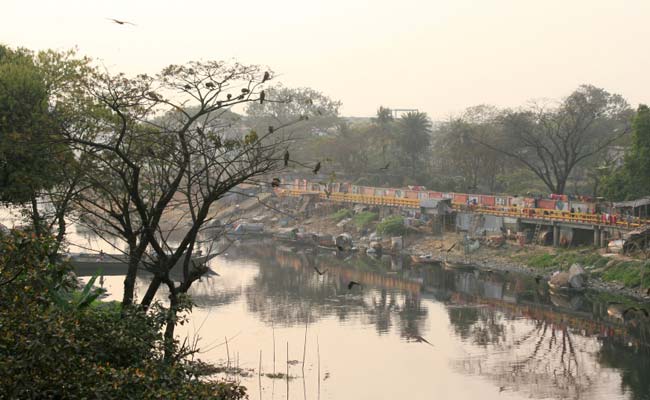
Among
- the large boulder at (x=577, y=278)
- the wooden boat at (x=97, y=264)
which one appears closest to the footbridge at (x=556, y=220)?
the large boulder at (x=577, y=278)

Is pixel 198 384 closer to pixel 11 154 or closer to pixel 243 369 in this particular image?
pixel 11 154

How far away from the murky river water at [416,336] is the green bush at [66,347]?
1179 cm

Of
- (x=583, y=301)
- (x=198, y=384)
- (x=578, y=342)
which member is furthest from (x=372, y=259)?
(x=198, y=384)

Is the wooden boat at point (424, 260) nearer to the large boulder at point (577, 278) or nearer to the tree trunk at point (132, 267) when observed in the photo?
the large boulder at point (577, 278)

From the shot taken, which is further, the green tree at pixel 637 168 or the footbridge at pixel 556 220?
the green tree at pixel 637 168

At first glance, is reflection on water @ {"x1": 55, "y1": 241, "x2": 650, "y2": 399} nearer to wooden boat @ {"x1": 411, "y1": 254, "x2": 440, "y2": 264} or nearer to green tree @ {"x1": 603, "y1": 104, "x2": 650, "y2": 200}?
wooden boat @ {"x1": 411, "y1": 254, "x2": 440, "y2": 264}

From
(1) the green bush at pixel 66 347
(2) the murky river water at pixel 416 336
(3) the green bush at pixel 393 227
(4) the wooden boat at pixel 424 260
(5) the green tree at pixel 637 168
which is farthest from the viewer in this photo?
(3) the green bush at pixel 393 227

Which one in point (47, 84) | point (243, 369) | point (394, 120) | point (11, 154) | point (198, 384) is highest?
point (394, 120)

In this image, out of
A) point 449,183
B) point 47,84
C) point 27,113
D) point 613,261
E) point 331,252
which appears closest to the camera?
point 27,113

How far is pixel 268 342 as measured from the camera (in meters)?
36.9

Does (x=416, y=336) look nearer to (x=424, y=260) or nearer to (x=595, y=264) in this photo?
(x=595, y=264)

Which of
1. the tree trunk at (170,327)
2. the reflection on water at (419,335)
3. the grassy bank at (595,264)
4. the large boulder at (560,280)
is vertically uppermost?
the tree trunk at (170,327)

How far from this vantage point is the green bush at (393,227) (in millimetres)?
73812

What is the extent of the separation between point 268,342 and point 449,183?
56.9 metres
